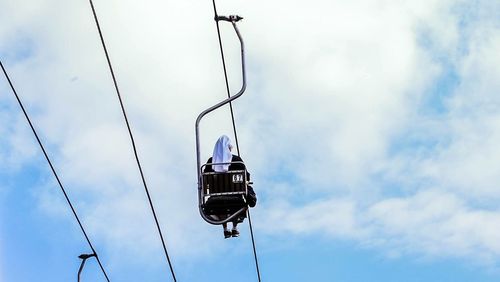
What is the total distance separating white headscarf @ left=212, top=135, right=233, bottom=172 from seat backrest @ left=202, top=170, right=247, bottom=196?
Result: 0.29ft

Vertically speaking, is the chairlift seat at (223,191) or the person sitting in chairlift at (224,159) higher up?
the person sitting in chairlift at (224,159)

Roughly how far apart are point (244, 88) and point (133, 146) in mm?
1460

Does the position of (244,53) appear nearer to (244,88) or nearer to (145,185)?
(244,88)

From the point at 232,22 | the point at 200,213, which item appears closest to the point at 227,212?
the point at 200,213

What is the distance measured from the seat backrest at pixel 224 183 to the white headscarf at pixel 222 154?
0.09 m

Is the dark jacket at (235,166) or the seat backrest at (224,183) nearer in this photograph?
the seat backrest at (224,183)

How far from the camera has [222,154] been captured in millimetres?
11625

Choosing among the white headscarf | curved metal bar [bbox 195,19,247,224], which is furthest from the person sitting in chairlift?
curved metal bar [bbox 195,19,247,224]

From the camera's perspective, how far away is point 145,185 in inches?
452

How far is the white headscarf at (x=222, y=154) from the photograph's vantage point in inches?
456

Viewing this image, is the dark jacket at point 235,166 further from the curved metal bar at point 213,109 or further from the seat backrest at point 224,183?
the curved metal bar at point 213,109

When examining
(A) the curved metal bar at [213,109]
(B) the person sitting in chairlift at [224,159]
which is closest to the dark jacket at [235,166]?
(B) the person sitting in chairlift at [224,159]

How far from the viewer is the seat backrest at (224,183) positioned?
11492 millimetres

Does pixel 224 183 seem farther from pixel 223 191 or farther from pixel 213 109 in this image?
pixel 213 109
